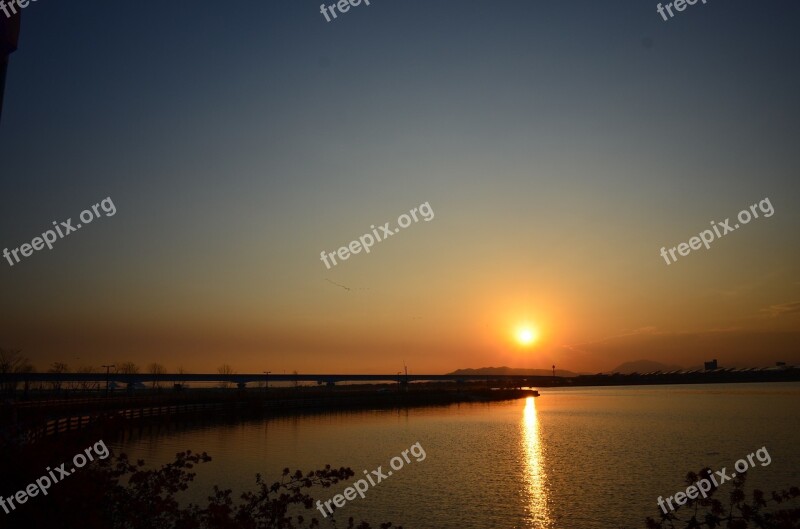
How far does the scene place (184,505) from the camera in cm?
2578

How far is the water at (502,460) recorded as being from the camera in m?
26.8

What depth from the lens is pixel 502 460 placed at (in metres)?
43.1

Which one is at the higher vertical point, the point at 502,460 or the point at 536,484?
the point at 502,460

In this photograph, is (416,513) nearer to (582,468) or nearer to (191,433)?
(582,468)

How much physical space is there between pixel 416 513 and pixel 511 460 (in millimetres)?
18828

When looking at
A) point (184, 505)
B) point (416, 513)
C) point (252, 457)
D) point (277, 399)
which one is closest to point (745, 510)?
point (416, 513)

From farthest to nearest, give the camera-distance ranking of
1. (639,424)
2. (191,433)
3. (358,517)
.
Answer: (639,424)
(191,433)
(358,517)

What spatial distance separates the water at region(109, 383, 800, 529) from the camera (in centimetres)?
2678

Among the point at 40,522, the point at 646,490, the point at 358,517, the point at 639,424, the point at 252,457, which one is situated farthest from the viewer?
the point at 639,424

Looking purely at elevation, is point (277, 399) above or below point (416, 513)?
above

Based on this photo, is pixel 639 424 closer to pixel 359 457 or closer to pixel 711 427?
pixel 711 427

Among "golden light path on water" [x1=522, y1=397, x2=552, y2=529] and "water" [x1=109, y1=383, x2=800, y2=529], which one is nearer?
"golden light path on water" [x1=522, y1=397, x2=552, y2=529]

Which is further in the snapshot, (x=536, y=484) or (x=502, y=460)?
(x=502, y=460)

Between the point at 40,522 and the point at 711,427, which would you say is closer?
the point at 40,522
